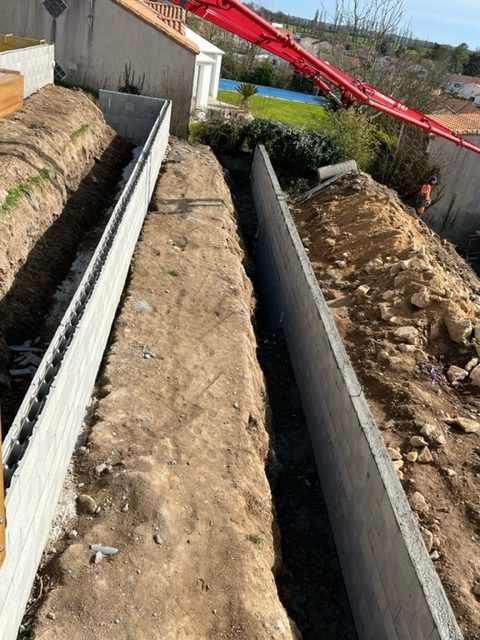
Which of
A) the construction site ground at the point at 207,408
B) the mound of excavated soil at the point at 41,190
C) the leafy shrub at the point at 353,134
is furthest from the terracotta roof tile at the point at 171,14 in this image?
the construction site ground at the point at 207,408

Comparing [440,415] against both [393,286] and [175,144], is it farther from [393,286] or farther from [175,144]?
[175,144]

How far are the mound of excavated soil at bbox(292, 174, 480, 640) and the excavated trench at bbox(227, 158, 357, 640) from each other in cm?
108

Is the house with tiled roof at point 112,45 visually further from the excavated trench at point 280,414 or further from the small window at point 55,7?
the excavated trench at point 280,414

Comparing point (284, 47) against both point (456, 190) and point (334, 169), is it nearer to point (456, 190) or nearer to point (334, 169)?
point (334, 169)

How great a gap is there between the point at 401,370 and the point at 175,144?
38.4 feet

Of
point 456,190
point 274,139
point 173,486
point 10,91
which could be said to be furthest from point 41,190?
point 456,190

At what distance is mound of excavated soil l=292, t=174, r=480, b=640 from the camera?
6.46 m

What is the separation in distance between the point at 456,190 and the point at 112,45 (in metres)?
12.5

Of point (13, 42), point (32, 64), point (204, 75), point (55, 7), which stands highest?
point (55, 7)

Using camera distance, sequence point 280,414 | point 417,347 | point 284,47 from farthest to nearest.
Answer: point 284,47, point 417,347, point 280,414

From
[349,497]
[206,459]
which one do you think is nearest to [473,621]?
[349,497]

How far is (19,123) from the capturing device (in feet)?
41.3

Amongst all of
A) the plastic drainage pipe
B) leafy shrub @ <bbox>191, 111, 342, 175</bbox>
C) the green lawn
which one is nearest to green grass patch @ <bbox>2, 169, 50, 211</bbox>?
the plastic drainage pipe

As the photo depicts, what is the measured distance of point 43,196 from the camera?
1057 cm
